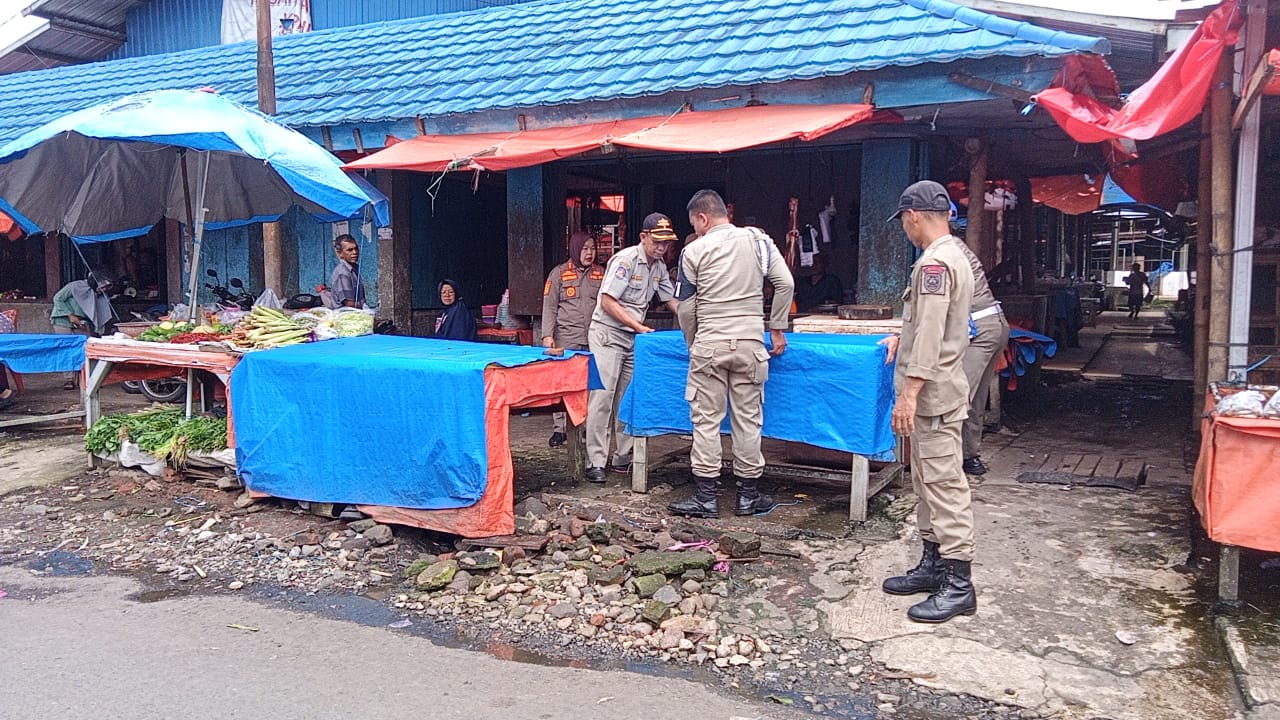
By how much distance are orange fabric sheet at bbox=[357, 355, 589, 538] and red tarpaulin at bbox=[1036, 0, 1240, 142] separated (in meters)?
3.70

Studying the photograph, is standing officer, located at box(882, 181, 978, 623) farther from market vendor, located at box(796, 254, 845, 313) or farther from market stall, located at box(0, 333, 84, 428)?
market stall, located at box(0, 333, 84, 428)

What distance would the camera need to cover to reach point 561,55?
9266mm

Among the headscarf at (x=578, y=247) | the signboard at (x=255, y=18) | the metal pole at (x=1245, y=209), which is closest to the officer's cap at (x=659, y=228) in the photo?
the headscarf at (x=578, y=247)

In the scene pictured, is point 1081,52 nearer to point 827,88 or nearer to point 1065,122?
point 1065,122

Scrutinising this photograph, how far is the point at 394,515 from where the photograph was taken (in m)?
5.33

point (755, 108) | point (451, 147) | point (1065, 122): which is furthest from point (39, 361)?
point (1065, 122)

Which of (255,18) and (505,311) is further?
(255,18)

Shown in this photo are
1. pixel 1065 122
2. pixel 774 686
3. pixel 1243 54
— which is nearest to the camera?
pixel 774 686

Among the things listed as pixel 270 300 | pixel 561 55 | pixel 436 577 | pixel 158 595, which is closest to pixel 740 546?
pixel 436 577

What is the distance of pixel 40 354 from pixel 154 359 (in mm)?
Answer: 2255

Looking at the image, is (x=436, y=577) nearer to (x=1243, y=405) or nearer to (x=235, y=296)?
(x=1243, y=405)

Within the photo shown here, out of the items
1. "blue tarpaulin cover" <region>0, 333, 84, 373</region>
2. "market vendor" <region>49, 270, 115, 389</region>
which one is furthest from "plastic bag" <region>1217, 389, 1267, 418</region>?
"market vendor" <region>49, 270, 115, 389</region>

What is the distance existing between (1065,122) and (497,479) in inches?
168

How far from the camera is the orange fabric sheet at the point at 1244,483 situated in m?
3.88
